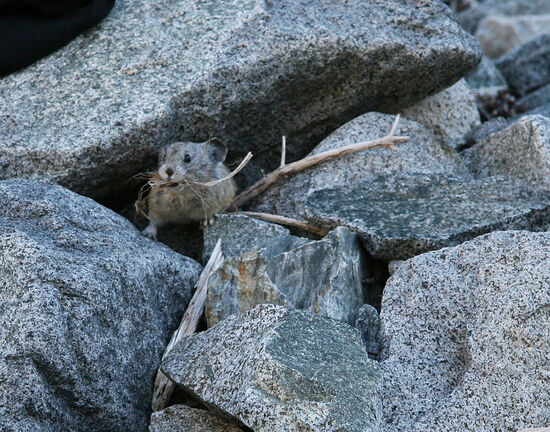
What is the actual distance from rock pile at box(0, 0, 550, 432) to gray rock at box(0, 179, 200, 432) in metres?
0.01

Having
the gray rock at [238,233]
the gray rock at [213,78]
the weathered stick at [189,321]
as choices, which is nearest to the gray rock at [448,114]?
the gray rock at [213,78]

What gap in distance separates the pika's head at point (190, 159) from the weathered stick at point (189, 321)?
639 mm

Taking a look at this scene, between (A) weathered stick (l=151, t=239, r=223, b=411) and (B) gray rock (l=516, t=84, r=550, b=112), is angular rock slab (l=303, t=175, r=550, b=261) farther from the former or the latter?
(B) gray rock (l=516, t=84, r=550, b=112)

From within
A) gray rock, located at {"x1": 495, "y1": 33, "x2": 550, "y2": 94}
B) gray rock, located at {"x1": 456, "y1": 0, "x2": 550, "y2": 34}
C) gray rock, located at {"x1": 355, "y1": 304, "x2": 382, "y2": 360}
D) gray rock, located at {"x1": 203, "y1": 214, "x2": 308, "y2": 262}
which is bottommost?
gray rock, located at {"x1": 456, "y1": 0, "x2": 550, "y2": 34}

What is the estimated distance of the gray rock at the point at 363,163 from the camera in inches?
233

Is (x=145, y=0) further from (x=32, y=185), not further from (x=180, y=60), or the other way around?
Result: (x=32, y=185)

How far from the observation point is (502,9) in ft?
42.3

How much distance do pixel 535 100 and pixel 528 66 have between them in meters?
1.07

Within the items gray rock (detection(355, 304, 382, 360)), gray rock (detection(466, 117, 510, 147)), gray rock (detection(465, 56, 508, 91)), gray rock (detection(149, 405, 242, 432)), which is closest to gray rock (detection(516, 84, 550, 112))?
gray rock (detection(465, 56, 508, 91))

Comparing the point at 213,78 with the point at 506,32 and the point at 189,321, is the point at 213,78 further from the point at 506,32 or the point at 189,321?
the point at 506,32

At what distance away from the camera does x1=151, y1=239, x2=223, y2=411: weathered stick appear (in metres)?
4.23

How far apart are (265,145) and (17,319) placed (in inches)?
118

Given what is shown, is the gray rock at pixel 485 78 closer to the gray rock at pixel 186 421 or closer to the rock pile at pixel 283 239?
the rock pile at pixel 283 239

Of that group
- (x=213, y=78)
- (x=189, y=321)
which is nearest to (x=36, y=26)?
(x=213, y=78)
